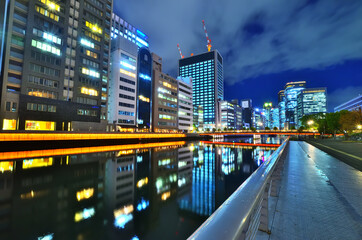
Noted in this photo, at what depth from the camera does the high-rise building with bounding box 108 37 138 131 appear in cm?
6925

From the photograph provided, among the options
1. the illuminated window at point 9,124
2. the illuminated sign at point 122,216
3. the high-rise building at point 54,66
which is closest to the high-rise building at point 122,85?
the high-rise building at point 54,66

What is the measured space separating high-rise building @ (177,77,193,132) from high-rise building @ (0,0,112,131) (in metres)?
52.4

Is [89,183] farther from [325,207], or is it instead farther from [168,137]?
[168,137]

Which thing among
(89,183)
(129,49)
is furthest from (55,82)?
(89,183)

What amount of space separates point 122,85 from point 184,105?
1915 inches

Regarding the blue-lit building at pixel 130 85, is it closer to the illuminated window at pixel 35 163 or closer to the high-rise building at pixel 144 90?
the high-rise building at pixel 144 90

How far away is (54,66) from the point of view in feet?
159

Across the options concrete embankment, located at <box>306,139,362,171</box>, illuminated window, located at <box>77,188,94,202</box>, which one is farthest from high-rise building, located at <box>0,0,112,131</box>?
concrete embankment, located at <box>306,139,362,171</box>

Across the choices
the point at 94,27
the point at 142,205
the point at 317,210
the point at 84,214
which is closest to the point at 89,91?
the point at 94,27

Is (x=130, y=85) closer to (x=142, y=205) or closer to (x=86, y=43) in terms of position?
(x=86, y=43)

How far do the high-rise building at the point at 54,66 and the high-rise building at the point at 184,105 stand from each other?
172 ft

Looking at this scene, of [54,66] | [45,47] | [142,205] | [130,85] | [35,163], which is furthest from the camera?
[130,85]

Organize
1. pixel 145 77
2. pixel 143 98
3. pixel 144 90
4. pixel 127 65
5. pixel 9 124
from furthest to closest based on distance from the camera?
pixel 145 77, pixel 144 90, pixel 143 98, pixel 127 65, pixel 9 124

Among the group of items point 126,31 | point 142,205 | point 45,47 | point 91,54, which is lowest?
point 142,205
